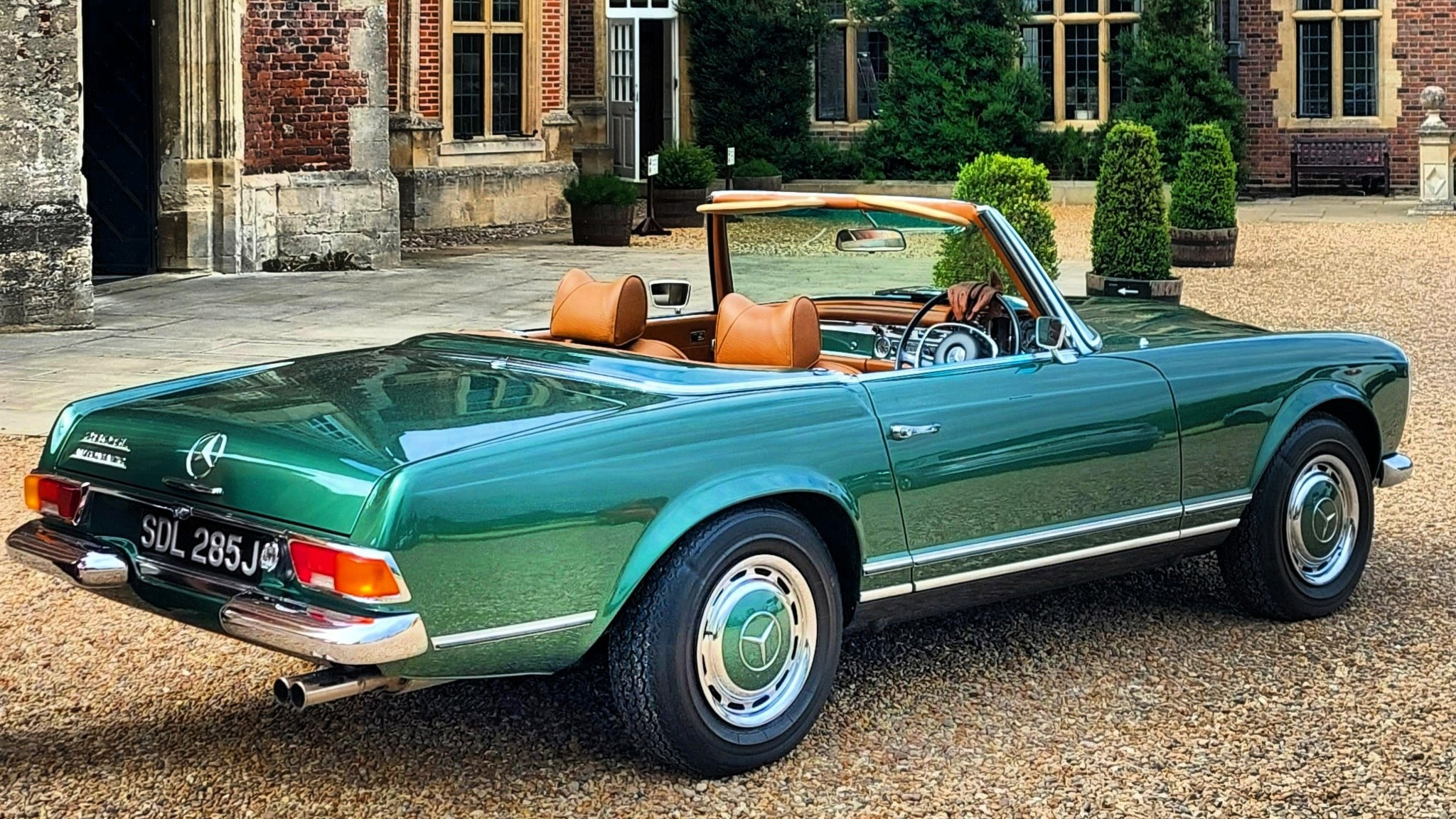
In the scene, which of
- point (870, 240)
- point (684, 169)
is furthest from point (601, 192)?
point (870, 240)

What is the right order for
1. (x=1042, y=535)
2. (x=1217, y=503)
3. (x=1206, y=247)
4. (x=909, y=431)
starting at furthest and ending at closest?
(x=1206, y=247) → (x=1217, y=503) → (x=1042, y=535) → (x=909, y=431)

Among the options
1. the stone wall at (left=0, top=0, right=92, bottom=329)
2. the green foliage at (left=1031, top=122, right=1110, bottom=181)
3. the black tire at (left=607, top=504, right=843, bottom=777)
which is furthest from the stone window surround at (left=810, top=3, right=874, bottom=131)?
the black tire at (left=607, top=504, right=843, bottom=777)

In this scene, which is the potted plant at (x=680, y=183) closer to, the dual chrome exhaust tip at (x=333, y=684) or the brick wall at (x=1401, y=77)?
the brick wall at (x=1401, y=77)

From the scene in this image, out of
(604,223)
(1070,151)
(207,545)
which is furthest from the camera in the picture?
(1070,151)

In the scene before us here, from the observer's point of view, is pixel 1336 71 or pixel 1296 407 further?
pixel 1336 71

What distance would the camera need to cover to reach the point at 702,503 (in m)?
4.26

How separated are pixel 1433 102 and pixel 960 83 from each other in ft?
20.3

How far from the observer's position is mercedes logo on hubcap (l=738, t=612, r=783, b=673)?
435 centimetres

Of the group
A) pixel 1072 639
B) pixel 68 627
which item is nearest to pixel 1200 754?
pixel 1072 639

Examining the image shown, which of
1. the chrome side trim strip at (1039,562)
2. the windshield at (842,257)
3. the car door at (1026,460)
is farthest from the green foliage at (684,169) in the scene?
the car door at (1026,460)

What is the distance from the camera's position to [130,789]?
4.32m

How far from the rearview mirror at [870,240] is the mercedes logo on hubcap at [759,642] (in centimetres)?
147

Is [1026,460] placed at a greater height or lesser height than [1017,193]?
lesser

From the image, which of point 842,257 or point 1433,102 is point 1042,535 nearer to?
point 842,257
